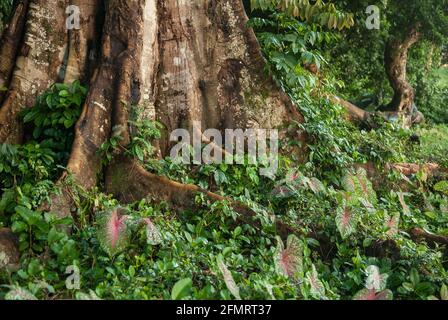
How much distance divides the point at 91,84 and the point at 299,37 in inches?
89.0

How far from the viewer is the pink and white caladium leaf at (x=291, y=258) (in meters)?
4.35

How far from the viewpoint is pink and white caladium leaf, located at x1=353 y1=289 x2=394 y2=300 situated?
13.3 feet

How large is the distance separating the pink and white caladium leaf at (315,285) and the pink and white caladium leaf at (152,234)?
1.07m

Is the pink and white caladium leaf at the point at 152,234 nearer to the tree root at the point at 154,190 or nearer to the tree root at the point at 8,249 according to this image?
the tree root at the point at 154,190

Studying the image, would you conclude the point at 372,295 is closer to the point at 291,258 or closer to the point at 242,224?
the point at 291,258

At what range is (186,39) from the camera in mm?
6031

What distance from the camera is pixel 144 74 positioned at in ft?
18.5

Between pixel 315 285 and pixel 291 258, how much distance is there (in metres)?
0.32

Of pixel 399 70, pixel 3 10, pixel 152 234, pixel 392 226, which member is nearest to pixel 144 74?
pixel 152 234

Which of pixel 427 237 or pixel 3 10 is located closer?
pixel 427 237

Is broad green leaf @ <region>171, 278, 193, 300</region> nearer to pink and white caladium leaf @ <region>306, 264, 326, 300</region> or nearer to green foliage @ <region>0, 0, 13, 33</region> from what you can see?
pink and white caladium leaf @ <region>306, 264, 326, 300</region>
